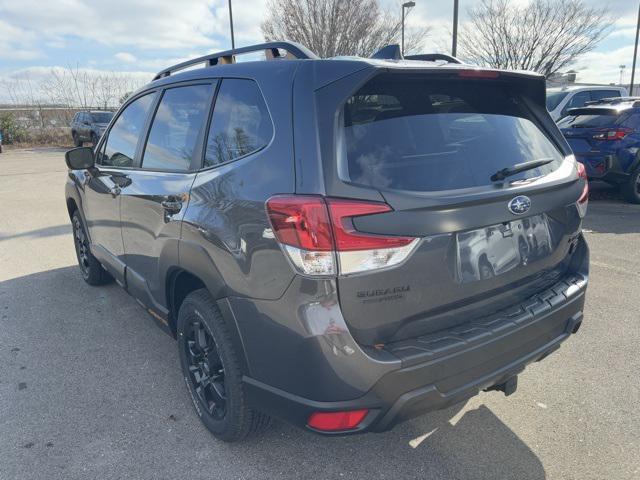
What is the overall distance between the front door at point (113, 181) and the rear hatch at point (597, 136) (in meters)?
7.14

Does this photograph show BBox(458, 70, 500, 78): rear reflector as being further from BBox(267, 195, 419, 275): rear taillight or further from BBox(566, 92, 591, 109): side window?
BBox(566, 92, 591, 109): side window

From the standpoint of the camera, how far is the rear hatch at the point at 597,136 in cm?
800

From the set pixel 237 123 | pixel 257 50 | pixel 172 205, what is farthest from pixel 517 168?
pixel 172 205

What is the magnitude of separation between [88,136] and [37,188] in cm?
1160

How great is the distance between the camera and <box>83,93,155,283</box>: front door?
3.46 m

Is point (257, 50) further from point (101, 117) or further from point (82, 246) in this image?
point (101, 117)

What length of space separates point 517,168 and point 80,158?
3278mm

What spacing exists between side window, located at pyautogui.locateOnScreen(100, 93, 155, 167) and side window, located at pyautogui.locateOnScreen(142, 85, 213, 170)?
0.84 ft

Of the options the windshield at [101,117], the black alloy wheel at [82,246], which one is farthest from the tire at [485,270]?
the windshield at [101,117]

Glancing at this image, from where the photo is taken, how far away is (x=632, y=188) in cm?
827

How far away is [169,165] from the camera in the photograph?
9.39ft

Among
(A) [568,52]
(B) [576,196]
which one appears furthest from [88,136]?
(B) [576,196]

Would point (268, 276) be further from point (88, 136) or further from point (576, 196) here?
point (88, 136)

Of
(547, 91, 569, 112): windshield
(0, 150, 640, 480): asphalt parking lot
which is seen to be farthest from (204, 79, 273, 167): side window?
(547, 91, 569, 112): windshield
